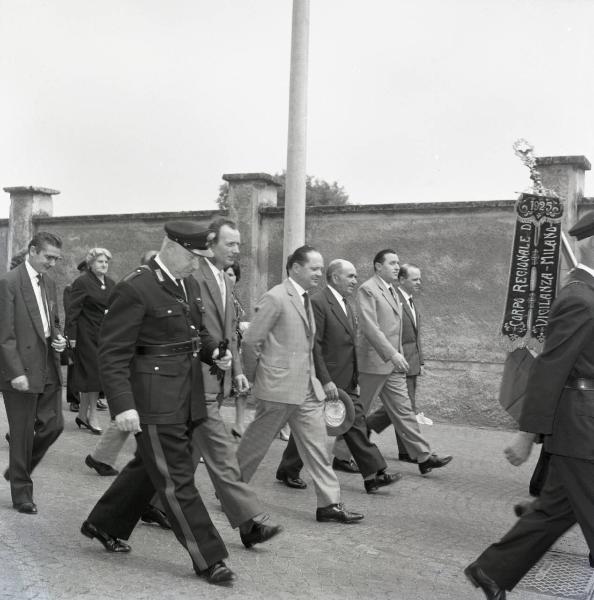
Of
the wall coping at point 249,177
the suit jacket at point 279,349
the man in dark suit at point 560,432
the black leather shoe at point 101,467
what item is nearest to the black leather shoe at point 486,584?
the man in dark suit at point 560,432

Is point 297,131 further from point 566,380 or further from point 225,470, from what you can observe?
point 566,380

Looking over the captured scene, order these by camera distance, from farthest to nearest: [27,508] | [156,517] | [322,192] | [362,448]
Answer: [322,192], [362,448], [27,508], [156,517]

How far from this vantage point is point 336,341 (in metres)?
7.91

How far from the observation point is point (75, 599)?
4586mm

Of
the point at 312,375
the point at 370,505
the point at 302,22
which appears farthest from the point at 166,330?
the point at 302,22

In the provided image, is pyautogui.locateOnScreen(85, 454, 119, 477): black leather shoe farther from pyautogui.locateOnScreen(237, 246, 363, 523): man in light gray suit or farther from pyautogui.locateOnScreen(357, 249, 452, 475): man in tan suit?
pyautogui.locateOnScreen(357, 249, 452, 475): man in tan suit

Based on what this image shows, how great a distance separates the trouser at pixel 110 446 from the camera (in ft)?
24.9

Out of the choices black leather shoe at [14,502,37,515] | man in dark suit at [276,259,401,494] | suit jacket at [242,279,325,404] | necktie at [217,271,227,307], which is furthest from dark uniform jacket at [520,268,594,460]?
black leather shoe at [14,502,37,515]

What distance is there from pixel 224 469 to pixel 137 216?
29.6 ft

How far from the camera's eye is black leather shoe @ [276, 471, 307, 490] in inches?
306

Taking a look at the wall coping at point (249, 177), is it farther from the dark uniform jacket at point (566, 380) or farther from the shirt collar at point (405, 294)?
the dark uniform jacket at point (566, 380)

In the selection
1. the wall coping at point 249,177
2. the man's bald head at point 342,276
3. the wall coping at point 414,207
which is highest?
the wall coping at point 249,177

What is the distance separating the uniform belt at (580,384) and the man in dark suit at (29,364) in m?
3.70

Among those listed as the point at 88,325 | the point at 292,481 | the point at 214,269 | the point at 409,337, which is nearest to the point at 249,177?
the point at 88,325
